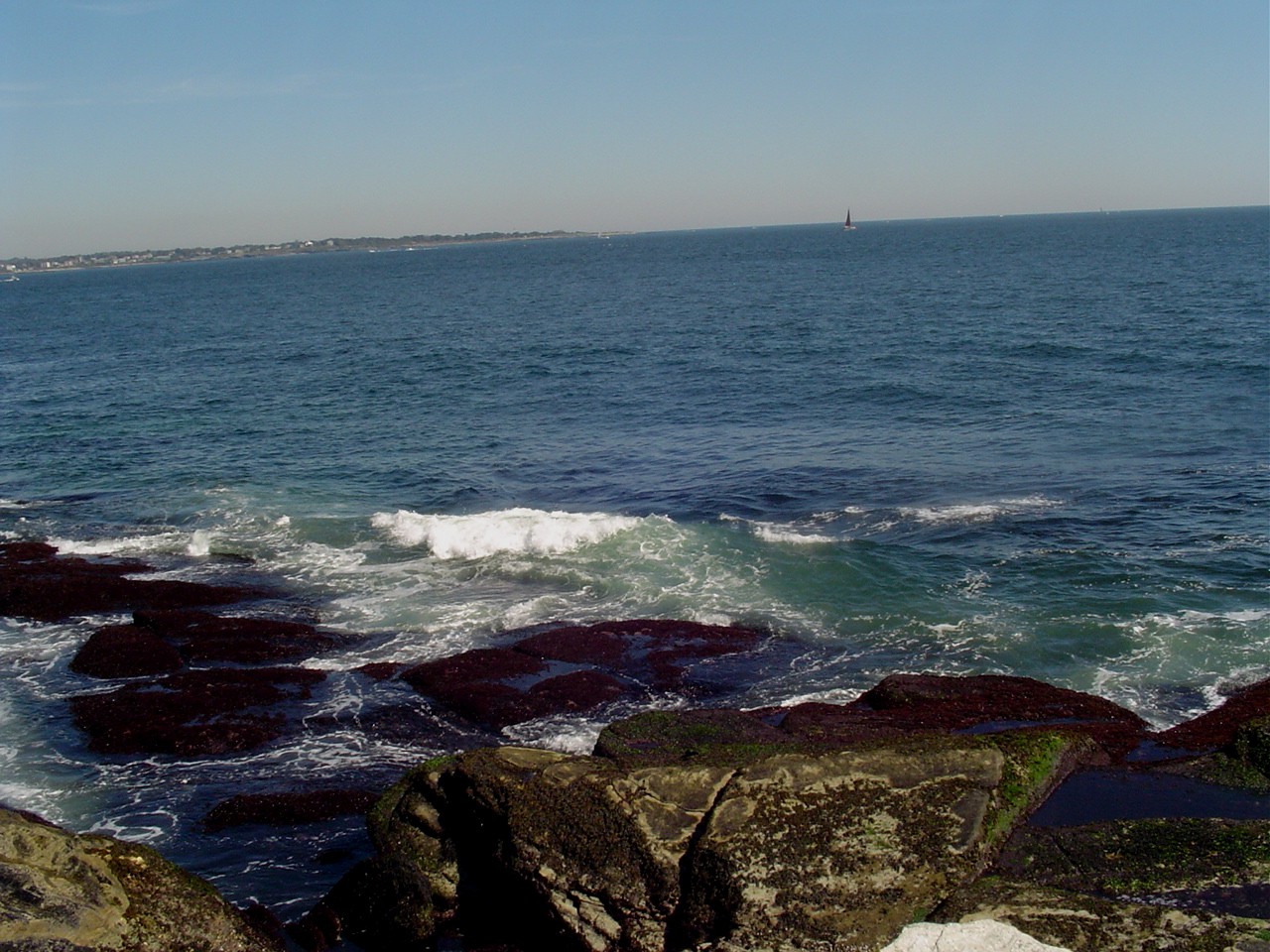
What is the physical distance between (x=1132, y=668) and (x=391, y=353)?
218 ft

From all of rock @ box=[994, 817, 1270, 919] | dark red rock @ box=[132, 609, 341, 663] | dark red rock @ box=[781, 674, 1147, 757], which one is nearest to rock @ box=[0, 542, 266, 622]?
dark red rock @ box=[132, 609, 341, 663]

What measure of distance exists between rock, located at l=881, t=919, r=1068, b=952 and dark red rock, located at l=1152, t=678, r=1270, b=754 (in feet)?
25.2

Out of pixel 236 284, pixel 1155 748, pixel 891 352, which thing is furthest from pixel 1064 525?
pixel 236 284

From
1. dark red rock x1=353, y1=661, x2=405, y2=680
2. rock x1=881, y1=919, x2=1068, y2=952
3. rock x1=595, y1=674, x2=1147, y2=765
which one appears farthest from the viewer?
dark red rock x1=353, y1=661, x2=405, y2=680

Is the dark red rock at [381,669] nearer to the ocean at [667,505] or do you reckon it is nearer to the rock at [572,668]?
the ocean at [667,505]

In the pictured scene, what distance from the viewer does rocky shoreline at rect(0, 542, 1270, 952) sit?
12375 mm

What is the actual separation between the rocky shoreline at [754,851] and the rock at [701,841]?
3 cm

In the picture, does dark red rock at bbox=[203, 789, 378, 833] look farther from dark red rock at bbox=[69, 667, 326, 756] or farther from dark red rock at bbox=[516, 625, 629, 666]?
dark red rock at bbox=[516, 625, 629, 666]

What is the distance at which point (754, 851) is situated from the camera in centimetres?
1295

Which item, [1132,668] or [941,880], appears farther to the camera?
[1132,668]

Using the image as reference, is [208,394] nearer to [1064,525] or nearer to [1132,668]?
[1064,525]

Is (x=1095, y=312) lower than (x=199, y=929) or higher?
higher

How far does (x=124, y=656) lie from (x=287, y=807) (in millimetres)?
9263

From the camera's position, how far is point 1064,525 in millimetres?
31531
